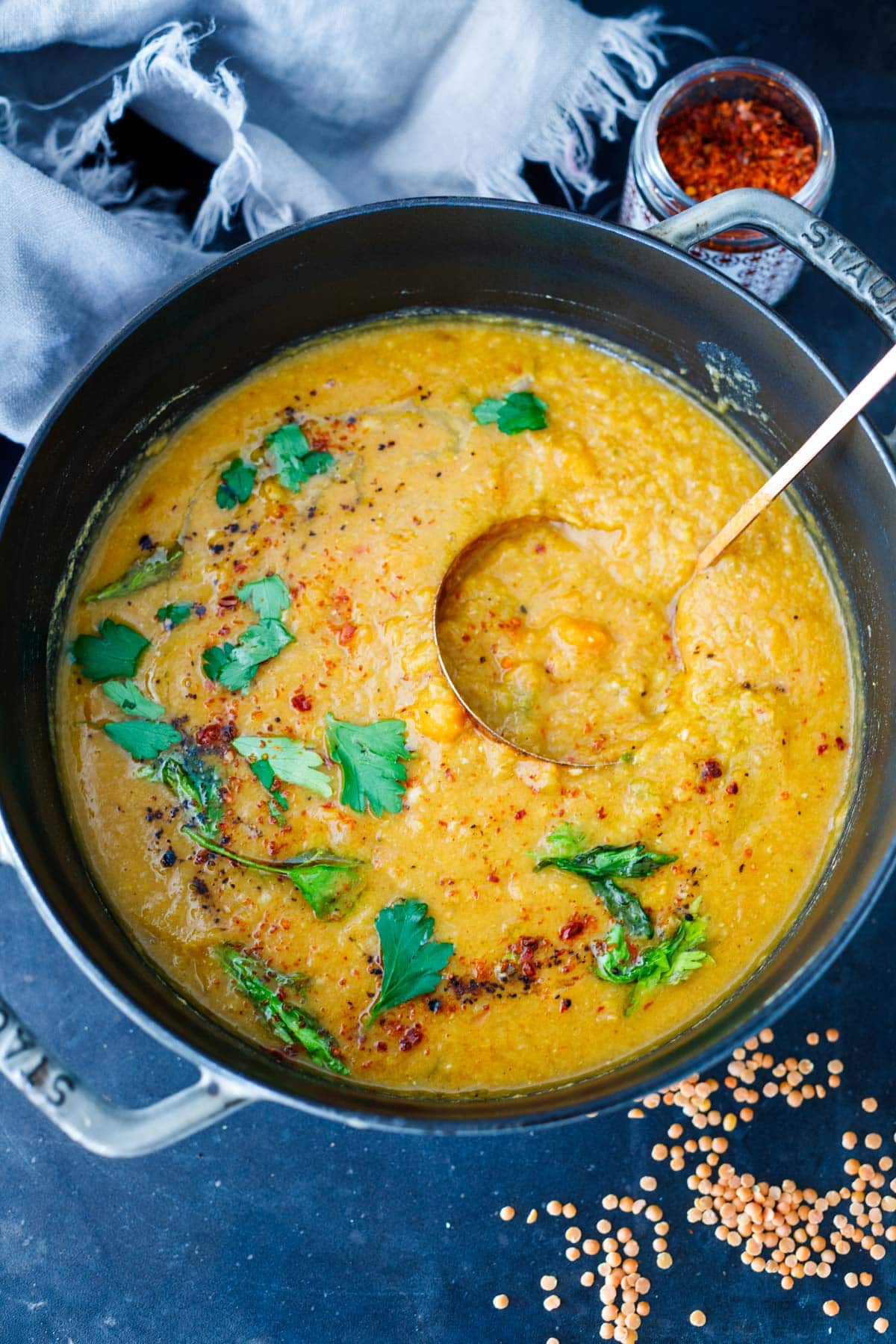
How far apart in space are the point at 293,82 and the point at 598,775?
1854 mm

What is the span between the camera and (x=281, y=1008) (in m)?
2.60

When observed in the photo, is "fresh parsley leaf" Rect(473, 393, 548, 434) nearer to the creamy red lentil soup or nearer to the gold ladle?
the creamy red lentil soup

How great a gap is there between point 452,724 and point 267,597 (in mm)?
508

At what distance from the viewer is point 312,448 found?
2.87m

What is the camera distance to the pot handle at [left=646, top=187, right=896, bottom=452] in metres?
2.38

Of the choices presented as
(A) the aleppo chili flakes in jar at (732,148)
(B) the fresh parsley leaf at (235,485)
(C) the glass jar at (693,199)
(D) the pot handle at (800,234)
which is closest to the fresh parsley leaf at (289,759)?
(B) the fresh parsley leaf at (235,485)

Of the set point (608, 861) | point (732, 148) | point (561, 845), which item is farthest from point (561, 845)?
point (732, 148)

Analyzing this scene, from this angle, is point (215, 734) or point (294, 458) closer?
point (215, 734)

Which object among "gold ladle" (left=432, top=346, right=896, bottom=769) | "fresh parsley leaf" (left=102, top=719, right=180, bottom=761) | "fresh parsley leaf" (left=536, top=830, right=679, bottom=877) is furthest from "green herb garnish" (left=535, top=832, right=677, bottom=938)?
"fresh parsley leaf" (left=102, top=719, right=180, bottom=761)

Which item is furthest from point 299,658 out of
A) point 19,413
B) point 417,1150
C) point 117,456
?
point 417,1150

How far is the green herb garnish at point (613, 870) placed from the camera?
8.50 feet

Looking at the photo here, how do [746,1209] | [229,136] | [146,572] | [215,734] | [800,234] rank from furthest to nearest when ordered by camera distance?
[229,136] < [746,1209] < [146,572] < [215,734] < [800,234]

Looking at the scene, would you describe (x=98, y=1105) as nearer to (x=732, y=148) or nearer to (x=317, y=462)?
(x=317, y=462)

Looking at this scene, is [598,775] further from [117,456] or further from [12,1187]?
[12,1187]
